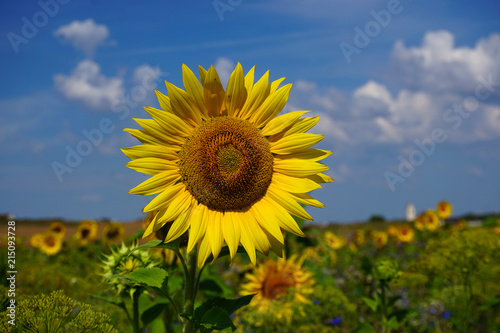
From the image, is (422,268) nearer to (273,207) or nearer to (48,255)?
(273,207)

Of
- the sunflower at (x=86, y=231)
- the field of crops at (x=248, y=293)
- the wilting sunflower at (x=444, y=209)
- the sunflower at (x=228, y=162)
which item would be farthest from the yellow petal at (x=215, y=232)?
the wilting sunflower at (x=444, y=209)

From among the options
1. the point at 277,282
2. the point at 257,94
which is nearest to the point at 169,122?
the point at 257,94

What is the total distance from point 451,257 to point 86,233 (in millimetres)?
7467

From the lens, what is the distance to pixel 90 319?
2.03 m

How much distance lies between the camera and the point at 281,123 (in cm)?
252

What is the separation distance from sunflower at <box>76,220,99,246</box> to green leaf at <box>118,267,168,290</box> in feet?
25.0

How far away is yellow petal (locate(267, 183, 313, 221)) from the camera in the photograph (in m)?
2.37

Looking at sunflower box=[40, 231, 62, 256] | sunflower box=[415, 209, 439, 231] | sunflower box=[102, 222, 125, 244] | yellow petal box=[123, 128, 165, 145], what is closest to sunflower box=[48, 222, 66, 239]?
sunflower box=[40, 231, 62, 256]

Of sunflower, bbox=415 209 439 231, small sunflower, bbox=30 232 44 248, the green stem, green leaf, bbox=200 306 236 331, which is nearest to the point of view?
green leaf, bbox=200 306 236 331

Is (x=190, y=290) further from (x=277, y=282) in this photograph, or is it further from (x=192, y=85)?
(x=277, y=282)

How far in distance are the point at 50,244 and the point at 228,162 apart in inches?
321

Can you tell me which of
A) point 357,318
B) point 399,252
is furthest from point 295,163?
point 399,252

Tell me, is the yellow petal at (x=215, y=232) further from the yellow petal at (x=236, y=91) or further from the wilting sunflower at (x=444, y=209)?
the wilting sunflower at (x=444, y=209)

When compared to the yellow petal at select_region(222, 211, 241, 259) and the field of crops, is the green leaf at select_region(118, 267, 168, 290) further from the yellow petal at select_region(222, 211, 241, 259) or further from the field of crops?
the yellow petal at select_region(222, 211, 241, 259)
